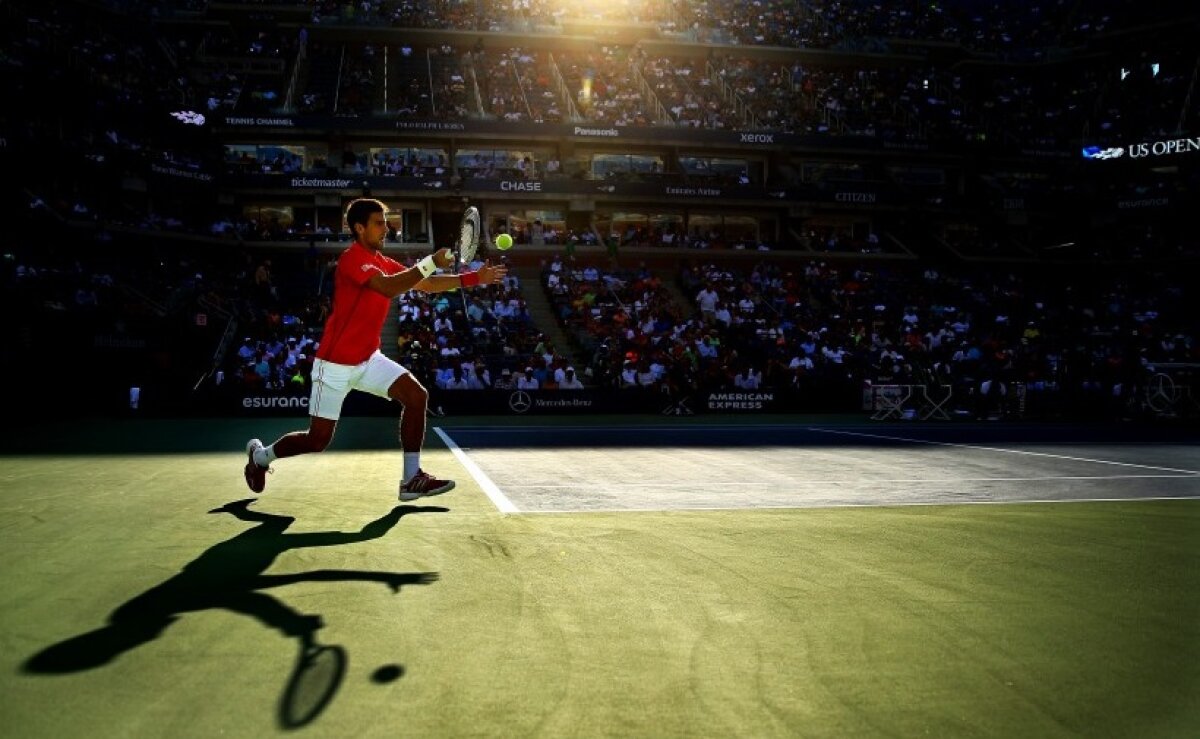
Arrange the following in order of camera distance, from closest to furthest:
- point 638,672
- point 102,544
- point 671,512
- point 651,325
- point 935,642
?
point 638,672 < point 935,642 < point 102,544 < point 671,512 < point 651,325

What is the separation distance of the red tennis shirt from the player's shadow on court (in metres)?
1.74

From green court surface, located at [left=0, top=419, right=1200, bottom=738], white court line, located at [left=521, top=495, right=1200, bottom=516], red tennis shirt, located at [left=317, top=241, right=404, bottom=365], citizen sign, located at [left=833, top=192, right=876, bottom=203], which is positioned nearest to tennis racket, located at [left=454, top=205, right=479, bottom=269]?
red tennis shirt, located at [left=317, top=241, right=404, bottom=365]

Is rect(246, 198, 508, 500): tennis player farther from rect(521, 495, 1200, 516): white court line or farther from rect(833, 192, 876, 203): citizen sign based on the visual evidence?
rect(833, 192, 876, 203): citizen sign

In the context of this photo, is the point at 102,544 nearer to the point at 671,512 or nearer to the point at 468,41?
the point at 671,512

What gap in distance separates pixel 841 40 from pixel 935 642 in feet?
169

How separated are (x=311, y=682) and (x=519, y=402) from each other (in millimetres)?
22112

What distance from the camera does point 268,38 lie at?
4444 centimetres

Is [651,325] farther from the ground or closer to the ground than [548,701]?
farther from the ground

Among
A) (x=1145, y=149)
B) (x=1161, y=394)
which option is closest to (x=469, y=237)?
(x=1161, y=394)

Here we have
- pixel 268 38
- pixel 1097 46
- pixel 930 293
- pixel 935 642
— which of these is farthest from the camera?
pixel 1097 46

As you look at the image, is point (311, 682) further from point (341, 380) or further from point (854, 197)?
point (854, 197)

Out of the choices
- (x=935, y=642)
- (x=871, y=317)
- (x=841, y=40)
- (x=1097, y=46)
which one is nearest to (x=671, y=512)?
(x=935, y=642)

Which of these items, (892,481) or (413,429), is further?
(892,481)

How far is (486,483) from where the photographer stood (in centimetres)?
909
